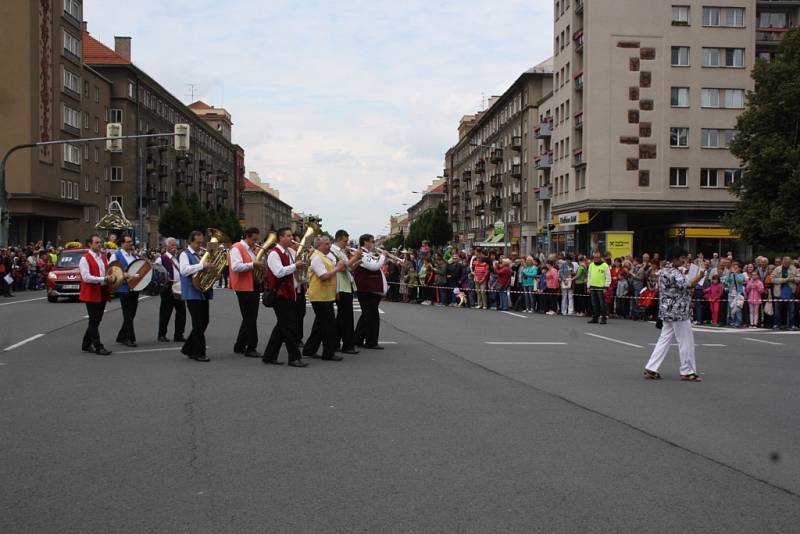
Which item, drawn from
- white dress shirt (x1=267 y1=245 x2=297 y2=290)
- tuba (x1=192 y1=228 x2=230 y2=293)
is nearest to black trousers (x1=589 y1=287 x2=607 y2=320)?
tuba (x1=192 y1=228 x2=230 y2=293)

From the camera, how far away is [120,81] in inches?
2857

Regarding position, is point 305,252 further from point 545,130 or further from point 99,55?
point 99,55

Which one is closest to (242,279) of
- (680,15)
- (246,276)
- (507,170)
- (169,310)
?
(246,276)

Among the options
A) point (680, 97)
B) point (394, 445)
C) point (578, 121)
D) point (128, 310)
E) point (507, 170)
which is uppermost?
point (680, 97)

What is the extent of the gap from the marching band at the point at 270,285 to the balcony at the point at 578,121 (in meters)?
44.8

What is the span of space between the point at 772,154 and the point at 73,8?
46.6 m

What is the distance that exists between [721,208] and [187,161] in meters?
61.8

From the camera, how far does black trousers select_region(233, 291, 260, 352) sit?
12172 mm

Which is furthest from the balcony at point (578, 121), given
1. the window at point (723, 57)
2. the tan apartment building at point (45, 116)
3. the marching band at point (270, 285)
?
the marching band at point (270, 285)

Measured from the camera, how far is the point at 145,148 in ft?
262

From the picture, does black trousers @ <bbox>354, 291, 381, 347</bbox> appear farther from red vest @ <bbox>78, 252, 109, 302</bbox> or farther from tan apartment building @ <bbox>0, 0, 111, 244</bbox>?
tan apartment building @ <bbox>0, 0, 111, 244</bbox>

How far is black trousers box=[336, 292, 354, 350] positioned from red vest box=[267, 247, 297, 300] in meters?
1.64

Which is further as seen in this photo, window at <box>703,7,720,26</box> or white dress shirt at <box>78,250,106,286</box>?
window at <box>703,7,720,26</box>

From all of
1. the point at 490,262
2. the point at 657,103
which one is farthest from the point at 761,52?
the point at 490,262
